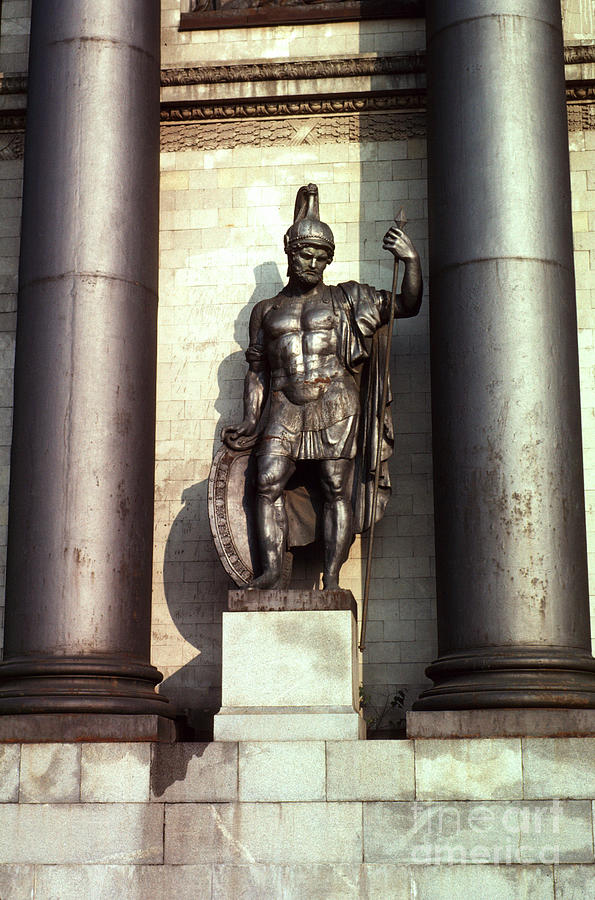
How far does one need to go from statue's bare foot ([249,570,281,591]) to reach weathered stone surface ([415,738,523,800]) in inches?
88.3

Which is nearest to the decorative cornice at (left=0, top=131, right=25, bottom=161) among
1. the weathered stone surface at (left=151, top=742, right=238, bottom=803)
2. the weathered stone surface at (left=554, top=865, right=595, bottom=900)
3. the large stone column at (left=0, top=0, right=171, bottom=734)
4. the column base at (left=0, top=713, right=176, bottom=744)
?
the large stone column at (left=0, top=0, right=171, bottom=734)

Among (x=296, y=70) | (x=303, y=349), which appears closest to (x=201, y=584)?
(x=303, y=349)

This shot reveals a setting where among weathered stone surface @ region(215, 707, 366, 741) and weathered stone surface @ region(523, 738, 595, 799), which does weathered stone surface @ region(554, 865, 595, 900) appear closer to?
weathered stone surface @ region(523, 738, 595, 799)

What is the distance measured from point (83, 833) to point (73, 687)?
1.36 meters

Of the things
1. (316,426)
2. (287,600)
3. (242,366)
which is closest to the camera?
(287,600)

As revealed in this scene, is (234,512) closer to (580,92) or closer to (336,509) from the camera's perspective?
(336,509)

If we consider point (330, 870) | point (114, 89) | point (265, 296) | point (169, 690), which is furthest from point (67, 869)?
point (114, 89)

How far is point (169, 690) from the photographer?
14.4m

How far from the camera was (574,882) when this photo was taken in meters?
10.9

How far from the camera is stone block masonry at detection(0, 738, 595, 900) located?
11031 mm

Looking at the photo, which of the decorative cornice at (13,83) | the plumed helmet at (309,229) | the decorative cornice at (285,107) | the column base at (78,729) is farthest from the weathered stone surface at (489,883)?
the decorative cornice at (13,83)

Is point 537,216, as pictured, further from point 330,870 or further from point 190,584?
point 330,870

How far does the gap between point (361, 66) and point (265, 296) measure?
2.93 meters

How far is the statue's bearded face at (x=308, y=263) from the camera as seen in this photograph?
533 inches
